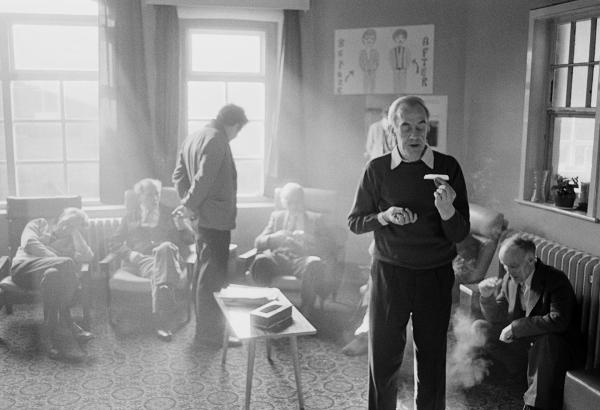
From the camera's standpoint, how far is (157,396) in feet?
12.3

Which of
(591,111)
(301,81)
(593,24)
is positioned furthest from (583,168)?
(301,81)

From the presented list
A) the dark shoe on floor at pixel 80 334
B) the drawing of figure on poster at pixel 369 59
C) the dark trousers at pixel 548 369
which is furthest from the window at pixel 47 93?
the dark trousers at pixel 548 369

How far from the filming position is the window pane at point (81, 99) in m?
6.06

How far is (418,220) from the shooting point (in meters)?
2.78

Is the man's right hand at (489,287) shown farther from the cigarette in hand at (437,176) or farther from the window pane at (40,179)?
the window pane at (40,179)

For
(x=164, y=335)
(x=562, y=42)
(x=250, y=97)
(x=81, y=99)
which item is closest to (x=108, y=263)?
(x=164, y=335)

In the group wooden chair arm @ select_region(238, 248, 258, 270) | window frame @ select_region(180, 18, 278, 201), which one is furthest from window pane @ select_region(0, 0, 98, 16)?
wooden chair arm @ select_region(238, 248, 258, 270)

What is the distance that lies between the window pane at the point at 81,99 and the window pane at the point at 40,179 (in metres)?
0.54

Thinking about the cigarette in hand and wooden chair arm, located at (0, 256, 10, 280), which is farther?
wooden chair arm, located at (0, 256, 10, 280)

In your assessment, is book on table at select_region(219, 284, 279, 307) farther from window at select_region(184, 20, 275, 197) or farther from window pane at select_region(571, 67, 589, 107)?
window pane at select_region(571, 67, 589, 107)

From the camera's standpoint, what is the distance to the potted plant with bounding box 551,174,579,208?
15.3 ft

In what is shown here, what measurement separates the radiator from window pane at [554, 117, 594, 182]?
58 cm

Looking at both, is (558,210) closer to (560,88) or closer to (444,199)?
(560,88)

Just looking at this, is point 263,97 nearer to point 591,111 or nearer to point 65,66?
point 65,66
